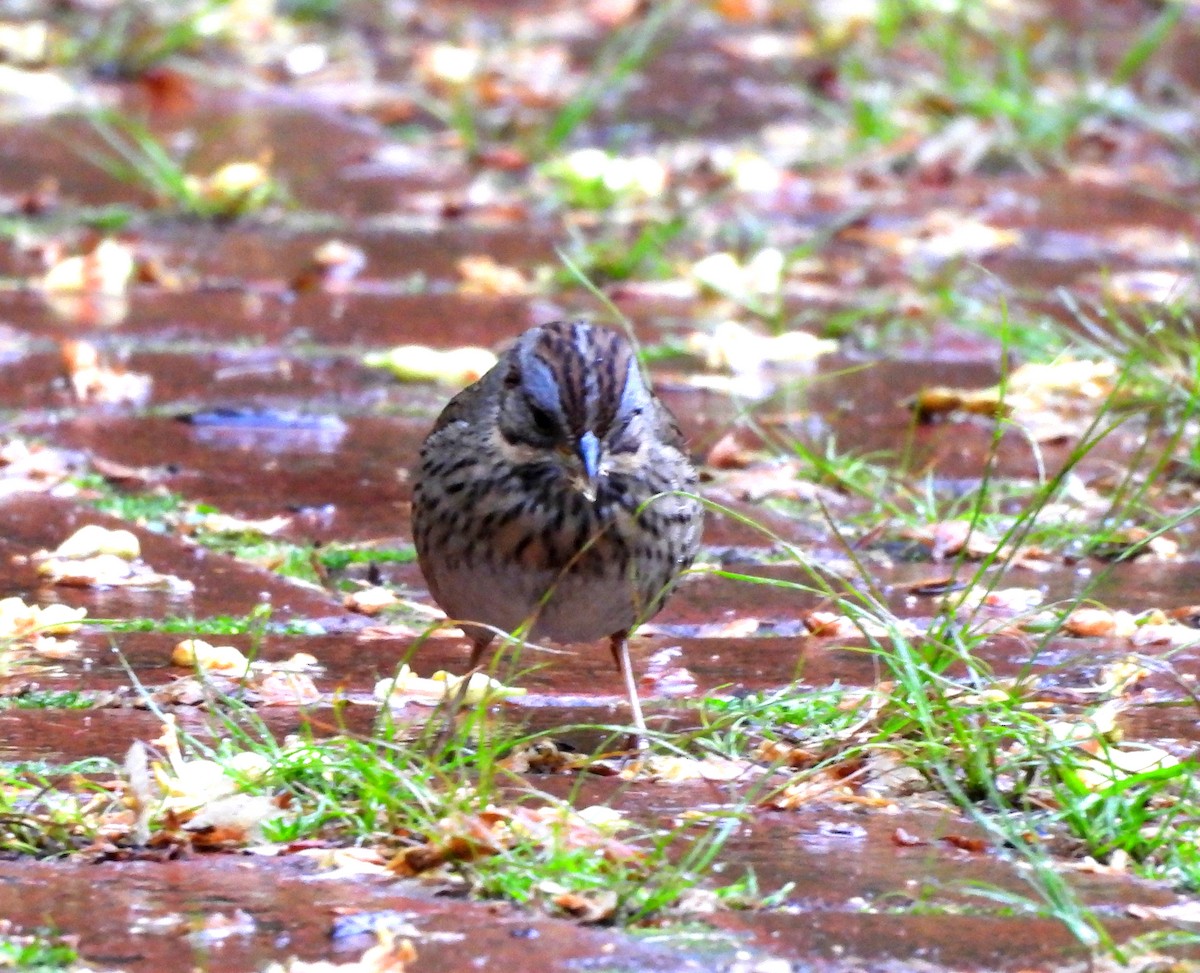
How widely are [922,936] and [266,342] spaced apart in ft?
10.6

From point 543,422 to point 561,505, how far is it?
13cm

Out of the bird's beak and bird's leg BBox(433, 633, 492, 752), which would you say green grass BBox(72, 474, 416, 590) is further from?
the bird's beak

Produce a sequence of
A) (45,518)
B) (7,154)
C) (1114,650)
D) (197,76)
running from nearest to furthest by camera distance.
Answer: (1114,650), (45,518), (7,154), (197,76)

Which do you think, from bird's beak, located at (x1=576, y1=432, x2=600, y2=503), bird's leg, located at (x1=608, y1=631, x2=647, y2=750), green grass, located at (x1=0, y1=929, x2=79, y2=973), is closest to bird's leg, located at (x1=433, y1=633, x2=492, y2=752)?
bird's leg, located at (x1=608, y1=631, x2=647, y2=750)

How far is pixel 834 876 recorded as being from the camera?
2703mm

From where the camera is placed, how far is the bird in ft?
11.5

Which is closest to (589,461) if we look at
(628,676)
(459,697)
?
(628,676)

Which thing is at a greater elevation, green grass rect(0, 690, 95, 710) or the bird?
the bird

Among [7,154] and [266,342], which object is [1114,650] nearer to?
[266,342]

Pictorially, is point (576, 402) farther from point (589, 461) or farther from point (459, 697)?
point (459, 697)

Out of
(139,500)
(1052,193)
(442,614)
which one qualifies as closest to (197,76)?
(1052,193)

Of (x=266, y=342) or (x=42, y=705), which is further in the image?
(x=266, y=342)

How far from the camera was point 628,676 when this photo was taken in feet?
11.5

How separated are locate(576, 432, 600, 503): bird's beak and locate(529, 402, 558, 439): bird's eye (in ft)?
0.18
